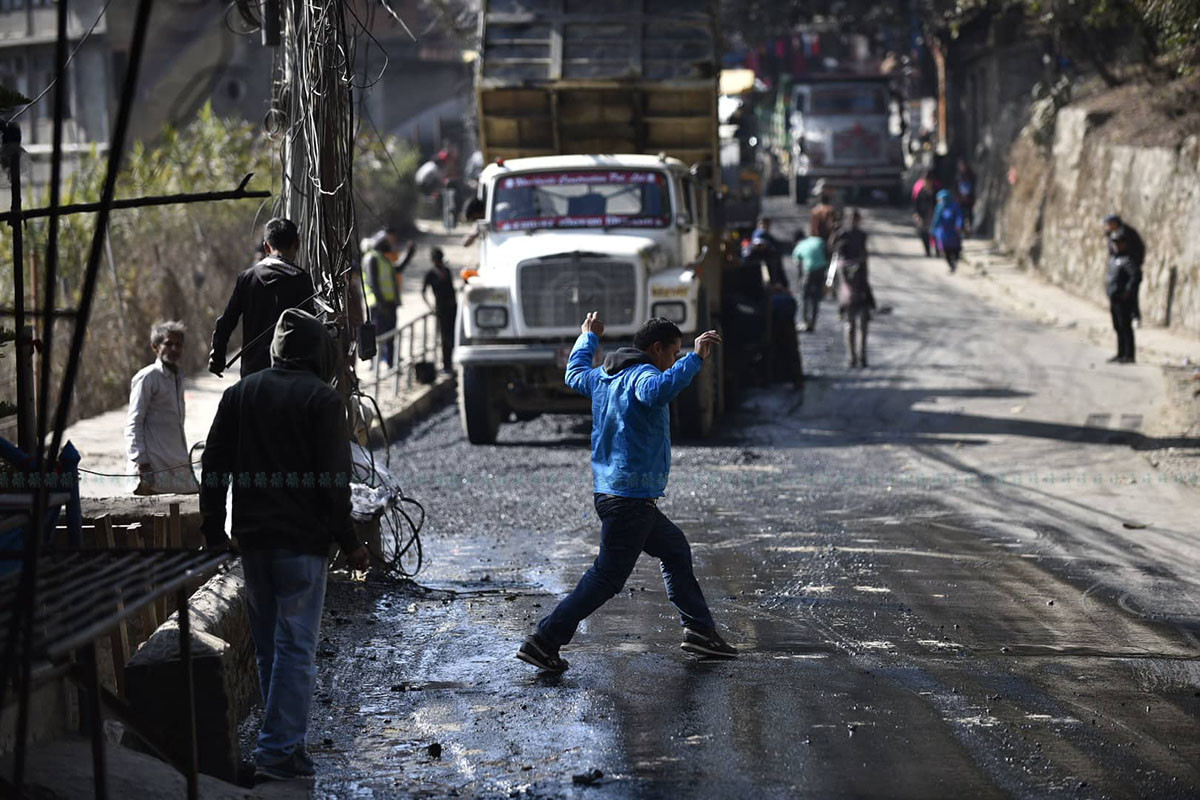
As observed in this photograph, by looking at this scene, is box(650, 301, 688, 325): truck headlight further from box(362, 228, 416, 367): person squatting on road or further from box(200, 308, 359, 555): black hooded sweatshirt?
box(200, 308, 359, 555): black hooded sweatshirt

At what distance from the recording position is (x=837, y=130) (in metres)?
39.0

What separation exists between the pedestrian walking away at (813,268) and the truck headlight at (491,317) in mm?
8148

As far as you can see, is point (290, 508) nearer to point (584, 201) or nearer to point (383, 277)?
point (584, 201)

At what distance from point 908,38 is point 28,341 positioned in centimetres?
4306

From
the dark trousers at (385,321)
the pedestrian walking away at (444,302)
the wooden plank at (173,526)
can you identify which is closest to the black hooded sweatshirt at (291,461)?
the wooden plank at (173,526)

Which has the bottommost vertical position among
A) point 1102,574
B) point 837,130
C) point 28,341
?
point 1102,574

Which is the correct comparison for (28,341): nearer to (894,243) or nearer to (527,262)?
(527,262)

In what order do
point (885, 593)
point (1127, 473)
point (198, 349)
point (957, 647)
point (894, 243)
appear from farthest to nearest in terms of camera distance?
1. point (894, 243)
2. point (198, 349)
3. point (1127, 473)
4. point (885, 593)
5. point (957, 647)

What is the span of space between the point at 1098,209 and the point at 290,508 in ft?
74.9

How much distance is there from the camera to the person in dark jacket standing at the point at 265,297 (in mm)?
8188

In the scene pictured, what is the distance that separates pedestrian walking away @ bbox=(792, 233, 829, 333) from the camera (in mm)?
22062

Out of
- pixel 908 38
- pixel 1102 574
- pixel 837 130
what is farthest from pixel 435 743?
pixel 908 38

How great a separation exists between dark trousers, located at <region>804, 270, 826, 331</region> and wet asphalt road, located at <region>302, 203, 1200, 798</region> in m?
6.65

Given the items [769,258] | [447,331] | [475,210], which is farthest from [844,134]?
[475,210]
